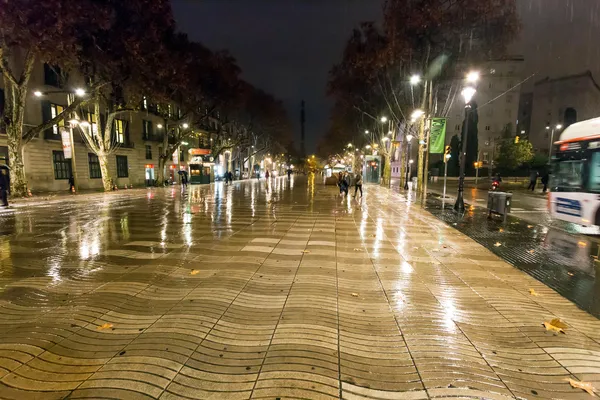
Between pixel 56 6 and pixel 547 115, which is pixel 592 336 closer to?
pixel 56 6

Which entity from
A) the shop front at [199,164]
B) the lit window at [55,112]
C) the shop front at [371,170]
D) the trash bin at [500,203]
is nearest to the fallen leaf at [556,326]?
the trash bin at [500,203]

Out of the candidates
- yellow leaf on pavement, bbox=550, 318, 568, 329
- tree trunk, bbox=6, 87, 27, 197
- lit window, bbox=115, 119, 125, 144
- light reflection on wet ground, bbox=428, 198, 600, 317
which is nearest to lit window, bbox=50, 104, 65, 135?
lit window, bbox=115, 119, 125, 144

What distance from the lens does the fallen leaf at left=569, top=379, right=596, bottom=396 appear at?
276cm

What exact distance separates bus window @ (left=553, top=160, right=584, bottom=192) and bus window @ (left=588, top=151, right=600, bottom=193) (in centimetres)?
33

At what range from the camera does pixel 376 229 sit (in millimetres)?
10258

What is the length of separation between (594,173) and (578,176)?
54 cm

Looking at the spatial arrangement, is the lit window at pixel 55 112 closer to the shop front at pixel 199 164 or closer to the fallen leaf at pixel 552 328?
the shop front at pixel 199 164

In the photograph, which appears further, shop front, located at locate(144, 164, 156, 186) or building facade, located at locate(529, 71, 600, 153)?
building facade, located at locate(529, 71, 600, 153)

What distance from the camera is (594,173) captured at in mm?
9305

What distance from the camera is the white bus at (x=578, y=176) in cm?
931

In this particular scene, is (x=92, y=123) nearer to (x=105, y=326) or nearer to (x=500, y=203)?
(x=105, y=326)

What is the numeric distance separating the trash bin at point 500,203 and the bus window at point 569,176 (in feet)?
4.87

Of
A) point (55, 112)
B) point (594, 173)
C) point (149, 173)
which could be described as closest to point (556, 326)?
point (594, 173)

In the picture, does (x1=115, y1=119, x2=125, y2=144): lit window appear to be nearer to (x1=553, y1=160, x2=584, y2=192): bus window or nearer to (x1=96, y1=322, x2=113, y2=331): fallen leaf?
(x1=96, y1=322, x2=113, y2=331): fallen leaf
